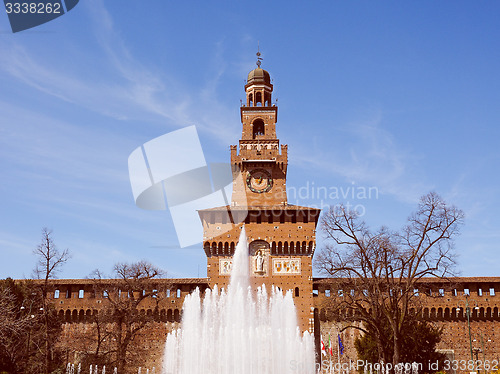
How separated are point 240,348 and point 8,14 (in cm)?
2416

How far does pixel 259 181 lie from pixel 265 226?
4.21m

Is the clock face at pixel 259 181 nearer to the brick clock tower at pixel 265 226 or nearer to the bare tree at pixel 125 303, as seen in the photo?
the brick clock tower at pixel 265 226

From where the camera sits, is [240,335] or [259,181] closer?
[240,335]

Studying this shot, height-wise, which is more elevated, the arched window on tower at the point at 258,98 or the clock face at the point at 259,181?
the arched window on tower at the point at 258,98

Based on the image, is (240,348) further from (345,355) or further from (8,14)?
(8,14)

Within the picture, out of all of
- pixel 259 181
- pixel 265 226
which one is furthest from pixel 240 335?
pixel 259 181

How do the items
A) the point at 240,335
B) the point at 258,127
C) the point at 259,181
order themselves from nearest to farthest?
the point at 240,335 < the point at 259,181 < the point at 258,127

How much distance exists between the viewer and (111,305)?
144 ft

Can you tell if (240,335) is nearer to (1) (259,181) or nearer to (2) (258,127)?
(1) (259,181)

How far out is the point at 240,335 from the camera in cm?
3628

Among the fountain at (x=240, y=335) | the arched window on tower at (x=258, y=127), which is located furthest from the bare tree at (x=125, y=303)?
the arched window on tower at (x=258, y=127)

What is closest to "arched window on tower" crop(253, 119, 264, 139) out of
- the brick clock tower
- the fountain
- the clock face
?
the brick clock tower

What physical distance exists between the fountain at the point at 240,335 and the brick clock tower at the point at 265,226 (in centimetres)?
87

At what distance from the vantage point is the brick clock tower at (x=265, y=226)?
4306 centimetres
